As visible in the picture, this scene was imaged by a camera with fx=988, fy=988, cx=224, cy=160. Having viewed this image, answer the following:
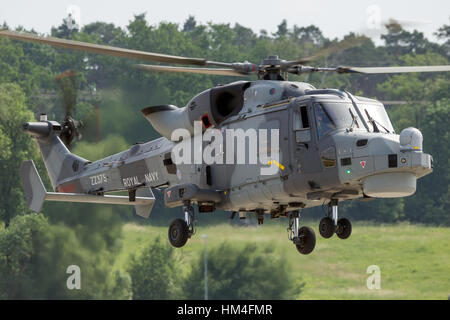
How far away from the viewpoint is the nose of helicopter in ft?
56.3

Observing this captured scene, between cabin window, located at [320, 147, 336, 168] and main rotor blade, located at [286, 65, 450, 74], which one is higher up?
main rotor blade, located at [286, 65, 450, 74]

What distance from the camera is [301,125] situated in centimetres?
1833

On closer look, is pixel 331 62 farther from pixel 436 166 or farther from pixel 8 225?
pixel 8 225

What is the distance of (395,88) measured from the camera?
82.4m

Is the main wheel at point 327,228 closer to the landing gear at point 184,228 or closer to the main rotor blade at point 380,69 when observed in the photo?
the landing gear at point 184,228

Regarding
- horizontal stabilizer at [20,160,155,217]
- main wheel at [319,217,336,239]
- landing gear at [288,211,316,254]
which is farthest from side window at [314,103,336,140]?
horizontal stabilizer at [20,160,155,217]

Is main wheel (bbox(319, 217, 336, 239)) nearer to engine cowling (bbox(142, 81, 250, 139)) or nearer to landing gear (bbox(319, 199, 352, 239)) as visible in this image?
landing gear (bbox(319, 199, 352, 239))

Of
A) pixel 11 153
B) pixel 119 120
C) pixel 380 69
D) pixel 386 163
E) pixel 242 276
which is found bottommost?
pixel 386 163

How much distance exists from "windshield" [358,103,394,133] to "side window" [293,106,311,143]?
3.52 feet

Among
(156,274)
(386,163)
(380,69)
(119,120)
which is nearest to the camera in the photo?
(386,163)

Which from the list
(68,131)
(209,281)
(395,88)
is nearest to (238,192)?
(68,131)

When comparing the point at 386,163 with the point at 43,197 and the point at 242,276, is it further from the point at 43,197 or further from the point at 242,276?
the point at 242,276

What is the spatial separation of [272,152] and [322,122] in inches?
46.2

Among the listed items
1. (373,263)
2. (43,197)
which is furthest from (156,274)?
(43,197)
